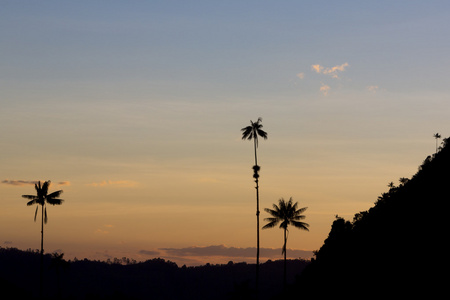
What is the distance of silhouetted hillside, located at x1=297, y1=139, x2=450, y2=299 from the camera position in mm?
63250

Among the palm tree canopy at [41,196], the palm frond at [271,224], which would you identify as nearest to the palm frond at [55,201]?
the palm tree canopy at [41,196]

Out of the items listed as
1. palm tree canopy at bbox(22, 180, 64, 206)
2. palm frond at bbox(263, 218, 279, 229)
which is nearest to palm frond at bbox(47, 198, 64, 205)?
palm tree canopy at bbox(22, 180, 64, 206)

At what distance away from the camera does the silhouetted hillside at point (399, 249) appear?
63.2 m

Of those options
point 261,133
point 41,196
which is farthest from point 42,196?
point 261,133

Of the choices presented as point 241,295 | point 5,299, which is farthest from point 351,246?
point 241,295

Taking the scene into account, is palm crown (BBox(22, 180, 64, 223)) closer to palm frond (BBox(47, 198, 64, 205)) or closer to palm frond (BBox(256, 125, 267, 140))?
palm frond (BBox(47, 198, 64, 205))

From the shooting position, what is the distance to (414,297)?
60938 millimetres

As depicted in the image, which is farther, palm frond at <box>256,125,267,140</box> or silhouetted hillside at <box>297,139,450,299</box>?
palm frond at <box>256,125,267,140</box>

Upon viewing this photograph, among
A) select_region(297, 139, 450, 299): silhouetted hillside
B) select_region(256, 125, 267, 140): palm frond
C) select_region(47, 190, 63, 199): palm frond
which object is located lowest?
select_region(297, 139, 450, 299): silhouetted hillside

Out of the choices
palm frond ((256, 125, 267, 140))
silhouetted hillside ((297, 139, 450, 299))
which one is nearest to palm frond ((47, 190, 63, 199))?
palm frond ((256, 125, 267, 140))

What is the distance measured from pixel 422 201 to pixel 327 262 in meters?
22.1

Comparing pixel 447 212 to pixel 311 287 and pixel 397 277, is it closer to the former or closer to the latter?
pixel 397 277

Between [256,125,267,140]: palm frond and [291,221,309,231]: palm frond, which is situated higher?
[256,125,267,140]: palm frond

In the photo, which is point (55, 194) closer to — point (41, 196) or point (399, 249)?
point (41, 196)
